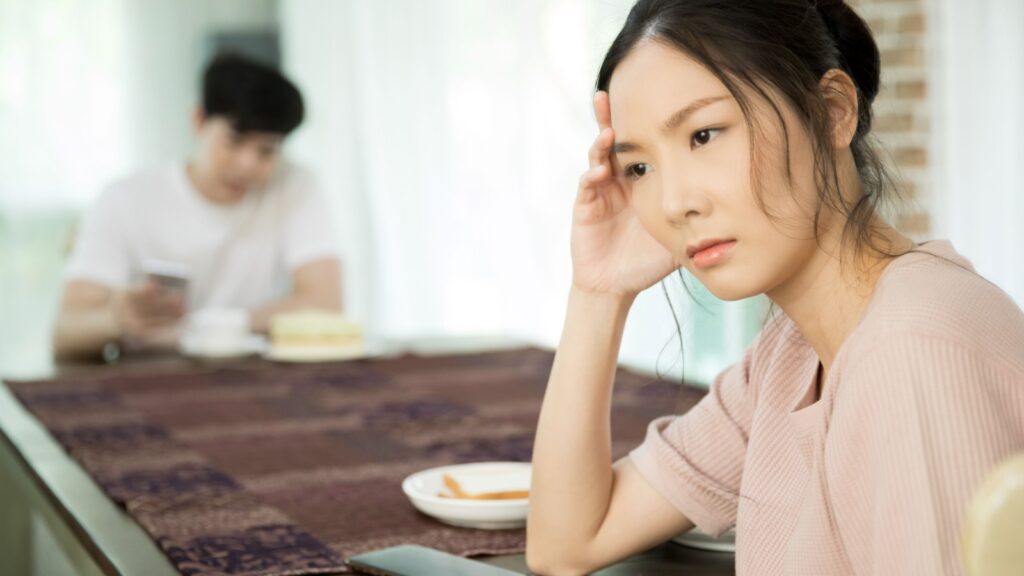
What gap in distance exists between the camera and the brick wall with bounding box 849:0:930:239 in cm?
390

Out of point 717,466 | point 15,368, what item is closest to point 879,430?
point 717,466

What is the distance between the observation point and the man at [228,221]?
320 cm

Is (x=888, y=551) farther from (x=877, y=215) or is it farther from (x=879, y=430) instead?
(x=877, y=215)

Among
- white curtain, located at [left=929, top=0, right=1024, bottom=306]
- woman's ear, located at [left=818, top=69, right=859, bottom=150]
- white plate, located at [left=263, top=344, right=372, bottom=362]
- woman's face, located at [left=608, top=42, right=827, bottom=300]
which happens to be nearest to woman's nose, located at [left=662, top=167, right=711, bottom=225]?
woman's face, located at [left=608, top=42, right=827, bottom=300]

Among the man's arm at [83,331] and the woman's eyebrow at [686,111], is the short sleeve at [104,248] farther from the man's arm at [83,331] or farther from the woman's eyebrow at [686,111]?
the woman's eyebrow at [686,111]

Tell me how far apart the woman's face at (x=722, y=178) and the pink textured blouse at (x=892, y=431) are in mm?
92

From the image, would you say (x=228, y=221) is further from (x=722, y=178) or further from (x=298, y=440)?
(x=722, y=178)

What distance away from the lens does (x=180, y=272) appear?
2820 mm

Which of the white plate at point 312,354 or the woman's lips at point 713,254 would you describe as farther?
the white plate at point 312,354

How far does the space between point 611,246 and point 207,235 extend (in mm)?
2080

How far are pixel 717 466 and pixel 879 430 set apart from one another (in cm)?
43

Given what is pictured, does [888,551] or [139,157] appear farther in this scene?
[139,157]

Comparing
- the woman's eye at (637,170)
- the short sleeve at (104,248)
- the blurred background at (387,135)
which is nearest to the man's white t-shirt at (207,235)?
the short sleeve at (104,248)

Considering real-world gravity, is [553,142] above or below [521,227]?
above
